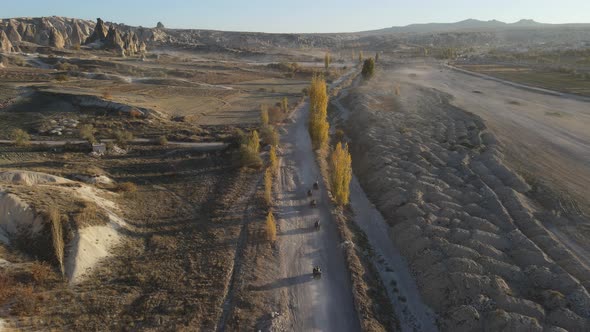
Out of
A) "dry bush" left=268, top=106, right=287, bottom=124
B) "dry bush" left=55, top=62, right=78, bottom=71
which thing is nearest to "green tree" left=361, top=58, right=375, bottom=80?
"dry bush" left=268, top=106, right=287, bottom=124

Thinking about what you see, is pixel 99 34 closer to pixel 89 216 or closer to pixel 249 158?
pixel 249 158

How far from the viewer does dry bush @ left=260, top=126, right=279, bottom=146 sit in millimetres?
36500

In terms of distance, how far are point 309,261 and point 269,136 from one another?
18997 millimetres

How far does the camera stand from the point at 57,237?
17.2 m

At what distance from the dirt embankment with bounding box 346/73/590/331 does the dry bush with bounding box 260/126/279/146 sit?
25.6 ft

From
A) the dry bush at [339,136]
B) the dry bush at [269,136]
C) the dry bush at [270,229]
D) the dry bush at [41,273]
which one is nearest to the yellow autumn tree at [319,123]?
the dry bush at [339,136]

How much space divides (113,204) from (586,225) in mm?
28623

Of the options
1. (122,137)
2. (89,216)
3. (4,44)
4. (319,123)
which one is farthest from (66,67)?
(89,216)

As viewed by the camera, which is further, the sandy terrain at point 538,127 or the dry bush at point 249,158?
the dry bush at point 249,158

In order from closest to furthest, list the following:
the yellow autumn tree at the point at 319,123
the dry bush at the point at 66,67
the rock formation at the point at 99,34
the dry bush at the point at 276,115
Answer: the yellow autumn tree at the point at 319,123 → the dry bush at the point at 276,115 → the dry bush at the point at 66,67 → the rock formation at the point at 99,34

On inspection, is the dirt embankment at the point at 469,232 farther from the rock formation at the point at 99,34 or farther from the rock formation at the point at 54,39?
the rock formation at the point at 99,34

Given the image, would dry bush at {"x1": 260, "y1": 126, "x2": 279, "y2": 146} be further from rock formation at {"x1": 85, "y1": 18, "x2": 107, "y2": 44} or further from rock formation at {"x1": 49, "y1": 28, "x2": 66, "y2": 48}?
rock formation at {"x1": 85, "y1": 18, "x2": 107, "y2": 44}

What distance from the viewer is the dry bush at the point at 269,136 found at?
36500 mm

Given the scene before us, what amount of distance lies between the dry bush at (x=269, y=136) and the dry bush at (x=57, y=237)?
21.1 meters
